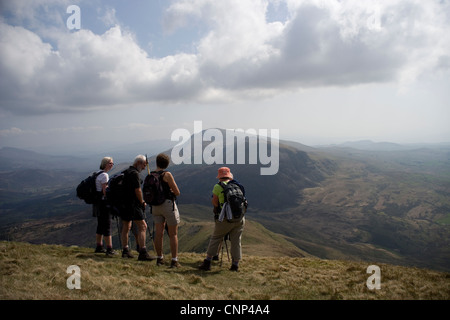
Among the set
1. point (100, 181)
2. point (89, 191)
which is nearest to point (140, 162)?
point (100, 181)

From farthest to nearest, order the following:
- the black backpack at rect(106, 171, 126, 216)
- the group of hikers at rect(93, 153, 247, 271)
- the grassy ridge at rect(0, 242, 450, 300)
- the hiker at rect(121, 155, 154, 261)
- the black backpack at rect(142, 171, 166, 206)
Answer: the black backpack at rect(106, 171, 126, 216) → the hiker at rect(121, 155, 154, 261) → the group of hikers at rect(93, 153, 247, 271) → the black backpack at rect(142, 171, 166, 206) → the grassy ridge at rect(0, 242, 450, 300)

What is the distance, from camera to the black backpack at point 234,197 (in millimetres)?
9695

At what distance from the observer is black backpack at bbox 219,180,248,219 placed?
9.70 metres

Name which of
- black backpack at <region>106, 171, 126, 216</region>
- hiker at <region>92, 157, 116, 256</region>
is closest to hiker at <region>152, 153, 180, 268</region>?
black backpack at <region>106, 171, 126, 216</region>

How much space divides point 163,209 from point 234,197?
9.04ft

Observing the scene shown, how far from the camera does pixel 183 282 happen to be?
28.3 ft

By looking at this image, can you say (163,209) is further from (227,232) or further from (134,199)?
(227,232)

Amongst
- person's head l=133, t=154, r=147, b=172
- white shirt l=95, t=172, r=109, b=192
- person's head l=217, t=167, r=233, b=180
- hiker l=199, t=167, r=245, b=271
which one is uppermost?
person's head l=133, t=154, r=147, b=172

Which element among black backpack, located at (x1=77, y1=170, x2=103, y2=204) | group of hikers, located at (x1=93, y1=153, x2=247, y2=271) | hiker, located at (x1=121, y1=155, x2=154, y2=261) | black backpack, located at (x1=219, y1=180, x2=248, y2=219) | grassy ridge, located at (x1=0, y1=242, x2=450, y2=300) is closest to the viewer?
grassy ridge, located at (x1=0, y1=242, x2=450, y2=300)

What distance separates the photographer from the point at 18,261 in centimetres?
849

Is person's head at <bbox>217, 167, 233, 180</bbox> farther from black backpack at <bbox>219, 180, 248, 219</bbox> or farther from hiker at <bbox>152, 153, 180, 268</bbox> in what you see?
hiker at <bbox>152, 153, 180, 268</bbox>
